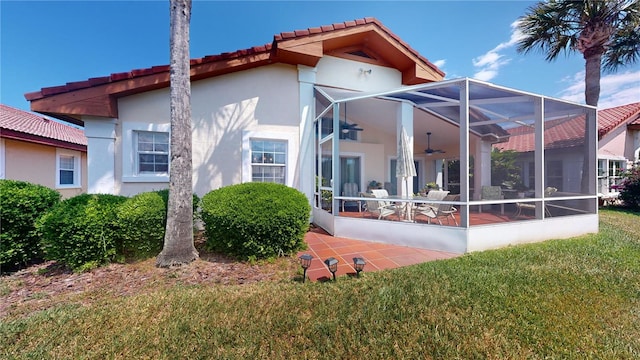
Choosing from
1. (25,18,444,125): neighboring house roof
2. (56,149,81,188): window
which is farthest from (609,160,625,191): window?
(56,149,81,188): window

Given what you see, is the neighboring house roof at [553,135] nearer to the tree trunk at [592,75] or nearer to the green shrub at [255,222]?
the tree trunk at [592,75]

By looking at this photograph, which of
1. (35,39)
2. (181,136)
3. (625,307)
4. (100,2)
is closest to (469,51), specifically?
(625,307)

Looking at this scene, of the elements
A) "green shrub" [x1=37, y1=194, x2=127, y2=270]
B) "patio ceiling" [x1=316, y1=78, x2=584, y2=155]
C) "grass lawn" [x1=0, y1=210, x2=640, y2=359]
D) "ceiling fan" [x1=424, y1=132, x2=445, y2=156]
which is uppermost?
"patio ceiling" [x1=316, y1=78, x2=584, y2=155]

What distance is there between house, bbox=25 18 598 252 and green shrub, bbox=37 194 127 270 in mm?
2405

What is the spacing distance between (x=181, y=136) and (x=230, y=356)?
4056mm

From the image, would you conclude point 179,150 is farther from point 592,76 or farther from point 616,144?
point 616,144

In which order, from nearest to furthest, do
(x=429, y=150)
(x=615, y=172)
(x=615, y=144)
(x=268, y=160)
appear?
(x=268, y=160) → (x=429, y=150) → (x=615, y=172) → (x=615, y=144)

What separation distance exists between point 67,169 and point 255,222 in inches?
541

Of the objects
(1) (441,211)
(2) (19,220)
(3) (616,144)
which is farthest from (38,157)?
(3) (616,144)

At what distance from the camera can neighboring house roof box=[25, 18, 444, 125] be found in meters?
6.02

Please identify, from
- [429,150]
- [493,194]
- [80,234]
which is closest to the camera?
[80,234]

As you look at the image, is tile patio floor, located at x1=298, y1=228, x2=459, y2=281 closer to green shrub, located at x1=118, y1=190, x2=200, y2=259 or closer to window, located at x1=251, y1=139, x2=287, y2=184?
window, located at x1=251, y1=139, x2=287, y2=184

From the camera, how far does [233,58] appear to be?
709 centimetres

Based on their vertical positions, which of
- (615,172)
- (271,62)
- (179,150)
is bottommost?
(615,172)
